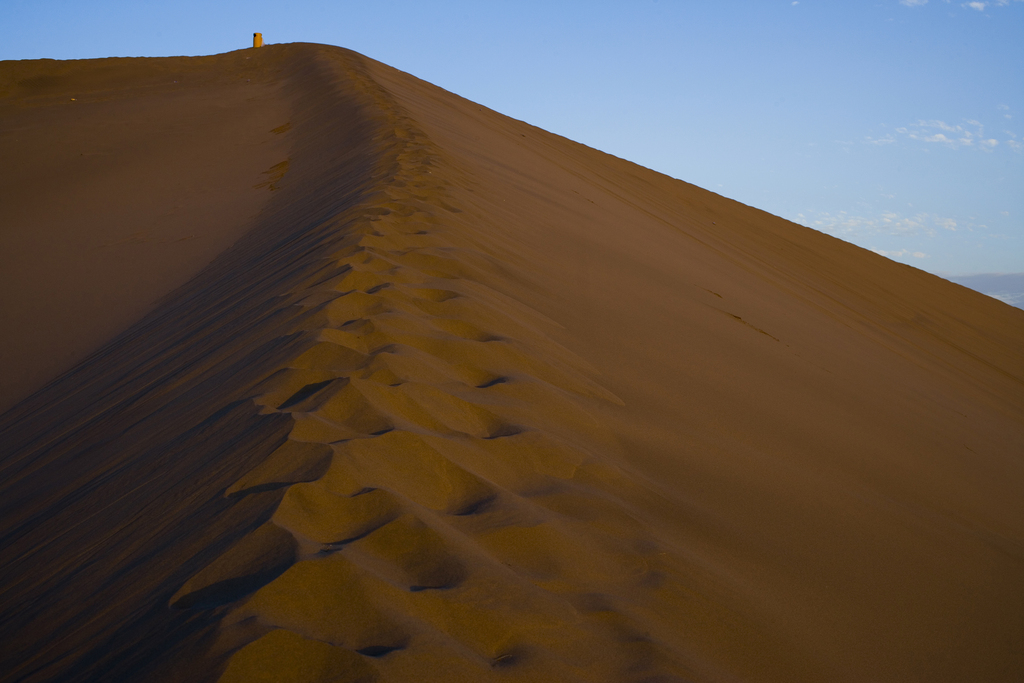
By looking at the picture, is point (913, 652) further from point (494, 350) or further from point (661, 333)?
Answer: point (661, 333)

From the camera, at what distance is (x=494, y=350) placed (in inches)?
101

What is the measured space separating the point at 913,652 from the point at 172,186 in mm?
8111

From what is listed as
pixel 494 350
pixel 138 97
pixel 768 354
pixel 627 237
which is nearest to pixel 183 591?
pixel 494 350

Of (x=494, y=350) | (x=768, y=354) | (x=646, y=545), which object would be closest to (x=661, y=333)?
(x=768, y=354)

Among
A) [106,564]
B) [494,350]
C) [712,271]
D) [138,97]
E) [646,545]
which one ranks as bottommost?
[106,564]

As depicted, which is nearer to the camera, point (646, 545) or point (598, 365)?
→ point (646, 545)

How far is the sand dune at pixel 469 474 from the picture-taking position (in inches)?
50.9

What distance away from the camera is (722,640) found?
1.48m

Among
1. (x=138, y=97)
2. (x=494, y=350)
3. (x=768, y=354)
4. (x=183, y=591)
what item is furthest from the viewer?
(x=138, y=97)

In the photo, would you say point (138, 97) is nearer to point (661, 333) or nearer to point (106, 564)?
point (661, 333)

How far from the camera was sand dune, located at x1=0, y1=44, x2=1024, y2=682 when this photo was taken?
1.29 meters

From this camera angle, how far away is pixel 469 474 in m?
1.77

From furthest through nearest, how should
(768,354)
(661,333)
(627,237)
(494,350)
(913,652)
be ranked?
(627,237) < (768,354) < (661,333) < (494,350) < (913,652)

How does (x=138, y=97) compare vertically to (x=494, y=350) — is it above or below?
above
